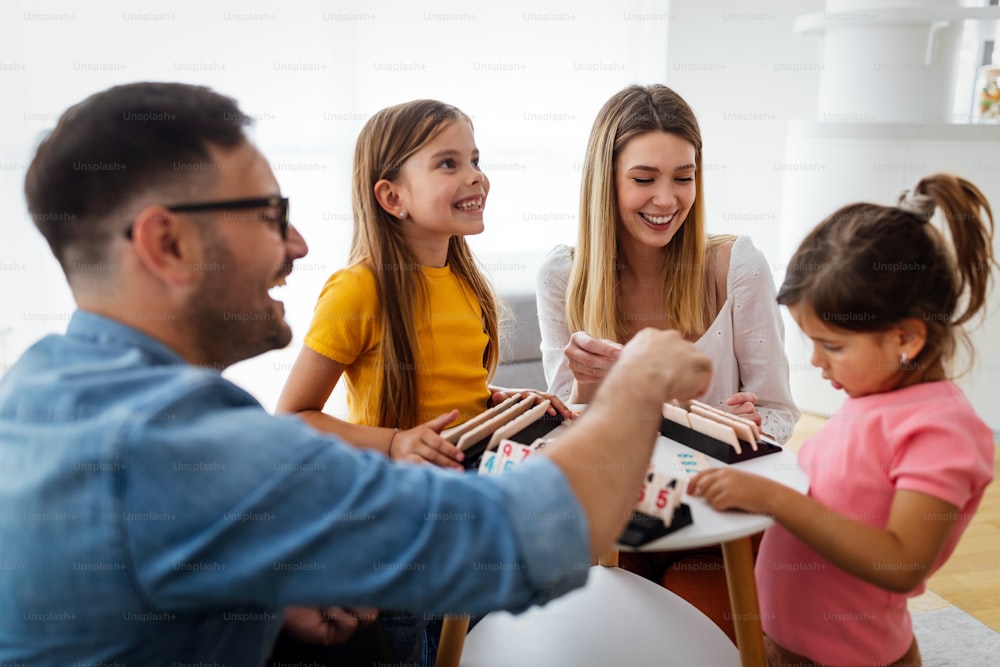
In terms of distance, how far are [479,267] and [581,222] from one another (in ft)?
1.06

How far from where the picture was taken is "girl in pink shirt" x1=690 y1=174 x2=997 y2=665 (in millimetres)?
1171

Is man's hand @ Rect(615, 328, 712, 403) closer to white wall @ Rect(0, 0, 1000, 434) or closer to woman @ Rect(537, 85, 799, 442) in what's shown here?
woman @ Rect(537, 85, 799, 442)

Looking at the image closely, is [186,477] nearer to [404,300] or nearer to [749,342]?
[404,300]

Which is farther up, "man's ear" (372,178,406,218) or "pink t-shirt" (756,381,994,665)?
"man's ear" (372,178,406,218)

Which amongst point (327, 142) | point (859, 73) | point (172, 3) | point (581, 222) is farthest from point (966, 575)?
point (172, 3)

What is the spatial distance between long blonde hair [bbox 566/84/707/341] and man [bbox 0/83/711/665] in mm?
1118

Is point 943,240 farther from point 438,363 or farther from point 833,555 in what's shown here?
point 438,363

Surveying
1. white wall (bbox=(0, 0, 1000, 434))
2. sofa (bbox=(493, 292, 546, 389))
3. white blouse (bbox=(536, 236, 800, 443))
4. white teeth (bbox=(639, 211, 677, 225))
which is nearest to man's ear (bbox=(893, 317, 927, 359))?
white blouse (bbox=(536, 236, 800, 443))

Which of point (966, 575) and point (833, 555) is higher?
point (833, 555)

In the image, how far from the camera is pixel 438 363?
1.90m

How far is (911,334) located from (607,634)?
0.80m

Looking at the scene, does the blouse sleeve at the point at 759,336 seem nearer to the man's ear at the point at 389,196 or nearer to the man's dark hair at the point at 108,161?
the man's ear at the point at 389,196

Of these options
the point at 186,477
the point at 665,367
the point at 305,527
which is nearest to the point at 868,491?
the point at 665,367

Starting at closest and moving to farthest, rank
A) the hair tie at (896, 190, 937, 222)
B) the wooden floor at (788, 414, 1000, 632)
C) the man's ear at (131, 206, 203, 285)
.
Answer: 1. the man's ear at (131, 206, 203, 285)
2. the hair tie at (896, 190, 937, 222)
3. the wooden floor at (788, 414, 1000, 632)
